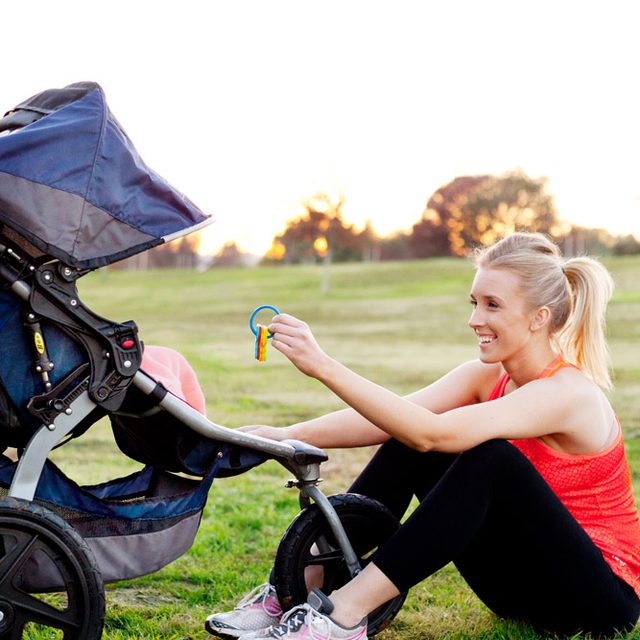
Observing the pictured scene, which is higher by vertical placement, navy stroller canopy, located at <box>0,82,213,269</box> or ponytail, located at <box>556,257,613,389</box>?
navy stroller canopy, located at <box>0,82,213,269</box>

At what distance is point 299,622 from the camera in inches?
102

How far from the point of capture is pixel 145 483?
9.09ft

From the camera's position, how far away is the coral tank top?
2768 millimetres

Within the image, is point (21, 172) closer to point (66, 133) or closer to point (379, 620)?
point (66, 133)

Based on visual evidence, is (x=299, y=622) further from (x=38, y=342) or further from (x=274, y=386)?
(x=274, y=386)

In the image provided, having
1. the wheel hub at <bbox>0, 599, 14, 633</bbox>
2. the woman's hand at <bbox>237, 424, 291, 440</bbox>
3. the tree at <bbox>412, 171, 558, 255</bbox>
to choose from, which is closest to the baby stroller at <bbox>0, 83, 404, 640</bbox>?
the wheel hub at <bbox>0, 599, 14, 633</bbox>

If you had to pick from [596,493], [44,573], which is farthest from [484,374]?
[44,573]

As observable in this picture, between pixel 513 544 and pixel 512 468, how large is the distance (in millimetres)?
244

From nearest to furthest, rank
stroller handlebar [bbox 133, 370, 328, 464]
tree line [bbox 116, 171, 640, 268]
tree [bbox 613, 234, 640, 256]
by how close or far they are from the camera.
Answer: stroller handlebar [bbox 133, 370, 328, 464] < tree [bbox 613, 234, 640, 256] < tree line [bbox 116, 171, 640, 268]

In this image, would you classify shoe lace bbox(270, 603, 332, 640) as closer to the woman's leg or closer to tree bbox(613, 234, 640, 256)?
the woman's leg

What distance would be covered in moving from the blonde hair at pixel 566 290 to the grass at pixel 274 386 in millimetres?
847

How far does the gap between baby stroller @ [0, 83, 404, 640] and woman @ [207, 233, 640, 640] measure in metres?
0.36

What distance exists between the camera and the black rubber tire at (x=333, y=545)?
2764 millimetres

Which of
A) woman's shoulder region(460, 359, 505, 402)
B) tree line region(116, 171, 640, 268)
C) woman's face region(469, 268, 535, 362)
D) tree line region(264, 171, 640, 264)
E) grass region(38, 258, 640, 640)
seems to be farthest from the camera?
tree line region(264, 171, 640, 264)
